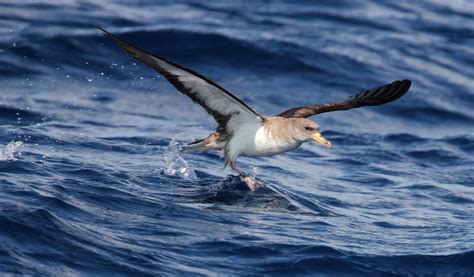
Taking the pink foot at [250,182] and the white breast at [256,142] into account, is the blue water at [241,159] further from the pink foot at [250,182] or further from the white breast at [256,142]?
the white breast at [256,142]

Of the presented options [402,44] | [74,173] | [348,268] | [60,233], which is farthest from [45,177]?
[402,44]

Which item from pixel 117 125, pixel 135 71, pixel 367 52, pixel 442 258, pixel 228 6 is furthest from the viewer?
pixel 228 6

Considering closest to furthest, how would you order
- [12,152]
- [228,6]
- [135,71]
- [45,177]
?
[45,177] → [12,152] → [135,71] → [228,6]

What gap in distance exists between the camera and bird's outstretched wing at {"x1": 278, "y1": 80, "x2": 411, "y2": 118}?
10.3m

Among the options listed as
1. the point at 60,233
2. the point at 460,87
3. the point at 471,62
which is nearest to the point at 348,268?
the point at 60,233

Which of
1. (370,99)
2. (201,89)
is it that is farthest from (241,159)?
(201,89)

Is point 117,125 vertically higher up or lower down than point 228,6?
lower down

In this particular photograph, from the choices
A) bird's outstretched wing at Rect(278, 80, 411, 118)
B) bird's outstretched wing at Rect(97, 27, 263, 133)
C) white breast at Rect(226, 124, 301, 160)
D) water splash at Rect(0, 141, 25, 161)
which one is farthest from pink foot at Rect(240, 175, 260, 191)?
water splash at Rect(0, 141, 25, 161)

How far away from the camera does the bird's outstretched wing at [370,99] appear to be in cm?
1032

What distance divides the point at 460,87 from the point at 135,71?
536 centimetres

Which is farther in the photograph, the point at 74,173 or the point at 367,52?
the point at 367,52

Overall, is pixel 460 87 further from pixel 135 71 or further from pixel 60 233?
pixel 60 233

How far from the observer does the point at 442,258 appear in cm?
903

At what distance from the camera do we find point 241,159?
12.8 metres
